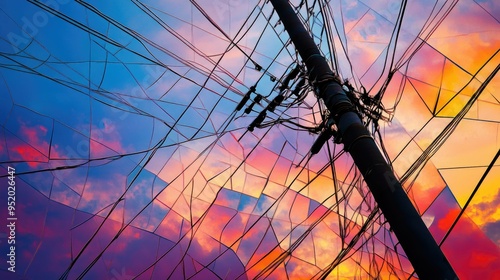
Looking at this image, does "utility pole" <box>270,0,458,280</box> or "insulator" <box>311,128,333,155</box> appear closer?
"utility pole" <box>270,0,458,280</box>

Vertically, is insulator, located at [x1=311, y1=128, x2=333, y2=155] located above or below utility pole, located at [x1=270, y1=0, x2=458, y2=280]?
above

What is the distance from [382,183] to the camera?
4.17 metres

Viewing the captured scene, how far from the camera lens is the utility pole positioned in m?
3.60

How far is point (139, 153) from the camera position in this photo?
1244 centimetres

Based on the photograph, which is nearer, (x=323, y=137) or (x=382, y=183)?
(x=382, y=183)

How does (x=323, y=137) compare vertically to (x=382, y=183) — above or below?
above

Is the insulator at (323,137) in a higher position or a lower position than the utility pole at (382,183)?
higher

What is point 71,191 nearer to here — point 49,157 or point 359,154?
point 49,157

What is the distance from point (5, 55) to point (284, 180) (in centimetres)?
951

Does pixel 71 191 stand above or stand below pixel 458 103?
below

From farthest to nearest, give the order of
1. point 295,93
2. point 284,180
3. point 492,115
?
point 284,180 < point 492,115 < point 295,93

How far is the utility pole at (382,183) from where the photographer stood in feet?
11.8

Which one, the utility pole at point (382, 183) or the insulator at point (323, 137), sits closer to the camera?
the utility pole at point (382, 183)

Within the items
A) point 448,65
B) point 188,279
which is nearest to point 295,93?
point 448,65
